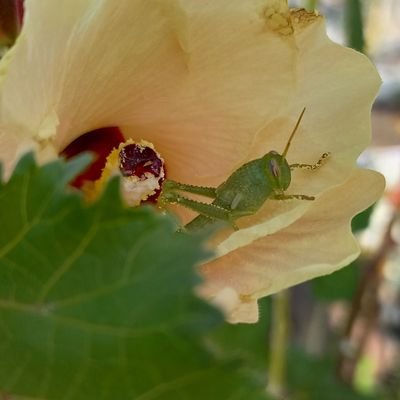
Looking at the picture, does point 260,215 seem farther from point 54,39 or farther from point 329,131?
point 54,39

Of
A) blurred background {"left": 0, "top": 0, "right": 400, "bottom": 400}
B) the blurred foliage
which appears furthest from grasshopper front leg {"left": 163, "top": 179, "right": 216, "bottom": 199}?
the blurred foliage

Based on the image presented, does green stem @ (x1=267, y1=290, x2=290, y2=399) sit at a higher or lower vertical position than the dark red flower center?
lower

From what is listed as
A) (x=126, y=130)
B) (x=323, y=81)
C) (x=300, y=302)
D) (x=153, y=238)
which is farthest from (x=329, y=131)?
(x=300, y=302)

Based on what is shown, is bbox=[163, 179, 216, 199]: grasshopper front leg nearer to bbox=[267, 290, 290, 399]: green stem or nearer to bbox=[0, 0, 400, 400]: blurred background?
bbox=[0, 0, 400, 400]: blurred background

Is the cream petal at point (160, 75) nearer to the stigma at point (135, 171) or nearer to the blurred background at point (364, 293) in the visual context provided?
the stigma at point (135, 171)

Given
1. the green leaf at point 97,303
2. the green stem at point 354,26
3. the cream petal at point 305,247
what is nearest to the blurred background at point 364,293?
the green stem at point 354,26

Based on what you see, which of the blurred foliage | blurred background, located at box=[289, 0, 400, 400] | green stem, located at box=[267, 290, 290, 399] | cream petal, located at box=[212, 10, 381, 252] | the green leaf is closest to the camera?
the green leaf
